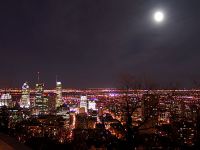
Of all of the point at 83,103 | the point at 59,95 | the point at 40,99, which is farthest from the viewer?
the point at 59,95

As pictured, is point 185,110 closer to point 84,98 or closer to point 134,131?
point 134,131

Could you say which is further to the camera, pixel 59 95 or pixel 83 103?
pixel 59 95

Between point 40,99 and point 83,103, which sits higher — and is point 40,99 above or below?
above

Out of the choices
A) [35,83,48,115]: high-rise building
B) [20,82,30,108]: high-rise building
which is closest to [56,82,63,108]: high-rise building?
[35,83,48,115]: high-rise building

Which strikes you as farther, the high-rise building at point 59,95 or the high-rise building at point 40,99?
the high-rise building at point 59,95

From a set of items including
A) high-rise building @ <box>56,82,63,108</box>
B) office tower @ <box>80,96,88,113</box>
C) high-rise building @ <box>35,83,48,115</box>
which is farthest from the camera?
high-rise building @ <box>56,82,63,108</box>

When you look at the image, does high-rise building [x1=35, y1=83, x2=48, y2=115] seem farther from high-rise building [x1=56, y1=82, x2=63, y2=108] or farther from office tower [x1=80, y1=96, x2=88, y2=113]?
office tower [x1=80, y1=96, x2=88, y2=113]

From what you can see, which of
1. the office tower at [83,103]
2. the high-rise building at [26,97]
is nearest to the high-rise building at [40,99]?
the high-rise building at [26,97]

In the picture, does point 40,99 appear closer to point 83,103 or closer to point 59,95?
point 59,95

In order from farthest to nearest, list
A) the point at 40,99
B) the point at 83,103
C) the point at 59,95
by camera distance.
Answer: the point at 59,95
the point at 40,99
the point at 83,103

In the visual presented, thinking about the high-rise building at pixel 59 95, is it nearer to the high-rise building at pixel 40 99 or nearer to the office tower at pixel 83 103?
the high-rise building at pixel 40 99

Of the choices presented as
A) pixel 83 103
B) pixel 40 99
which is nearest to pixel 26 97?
pixel 40 99
